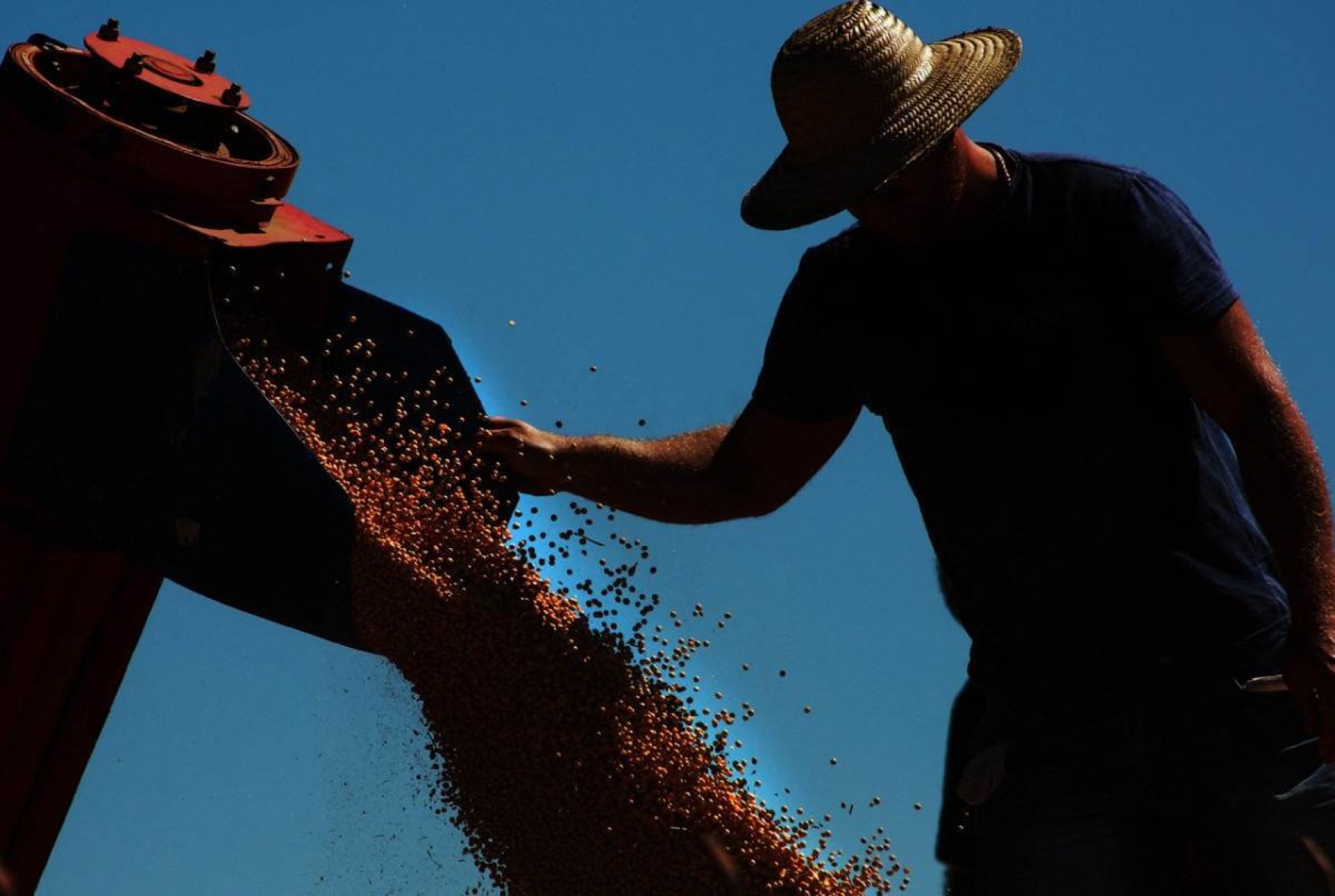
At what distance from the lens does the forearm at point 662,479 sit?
270 centimetres

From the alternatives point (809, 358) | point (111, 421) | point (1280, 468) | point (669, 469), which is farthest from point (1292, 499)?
point (111, 421)

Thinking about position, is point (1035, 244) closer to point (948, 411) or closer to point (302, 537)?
point (948, 411)

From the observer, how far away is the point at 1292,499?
2.03m

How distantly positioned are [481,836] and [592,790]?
24 centimetres

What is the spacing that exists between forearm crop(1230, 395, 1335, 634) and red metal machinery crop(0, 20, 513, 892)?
1.42m

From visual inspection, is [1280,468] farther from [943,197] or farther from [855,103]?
[855,103]

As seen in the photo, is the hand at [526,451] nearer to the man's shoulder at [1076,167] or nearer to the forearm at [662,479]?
the forearm at [662,479]

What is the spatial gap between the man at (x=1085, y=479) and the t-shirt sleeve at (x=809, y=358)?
0.30 ft

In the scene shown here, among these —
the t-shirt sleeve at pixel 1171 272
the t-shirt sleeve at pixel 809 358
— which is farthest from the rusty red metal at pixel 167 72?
the t-shirt sleeve at pixel 1171 272

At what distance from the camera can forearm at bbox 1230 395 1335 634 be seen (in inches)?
79.2

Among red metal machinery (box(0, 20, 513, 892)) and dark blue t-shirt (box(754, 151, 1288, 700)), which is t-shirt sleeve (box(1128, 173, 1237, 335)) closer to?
dark blue t-shirt (box(754, 151, 1288, 700))

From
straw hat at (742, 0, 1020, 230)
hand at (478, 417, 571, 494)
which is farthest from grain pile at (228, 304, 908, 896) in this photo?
straw hat at (742, 0, 1020, 230)

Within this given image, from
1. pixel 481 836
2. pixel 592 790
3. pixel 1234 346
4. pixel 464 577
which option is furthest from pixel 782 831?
pixel 1234 346

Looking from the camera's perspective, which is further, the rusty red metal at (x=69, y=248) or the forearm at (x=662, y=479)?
the forearm at (x=662, y=479)
